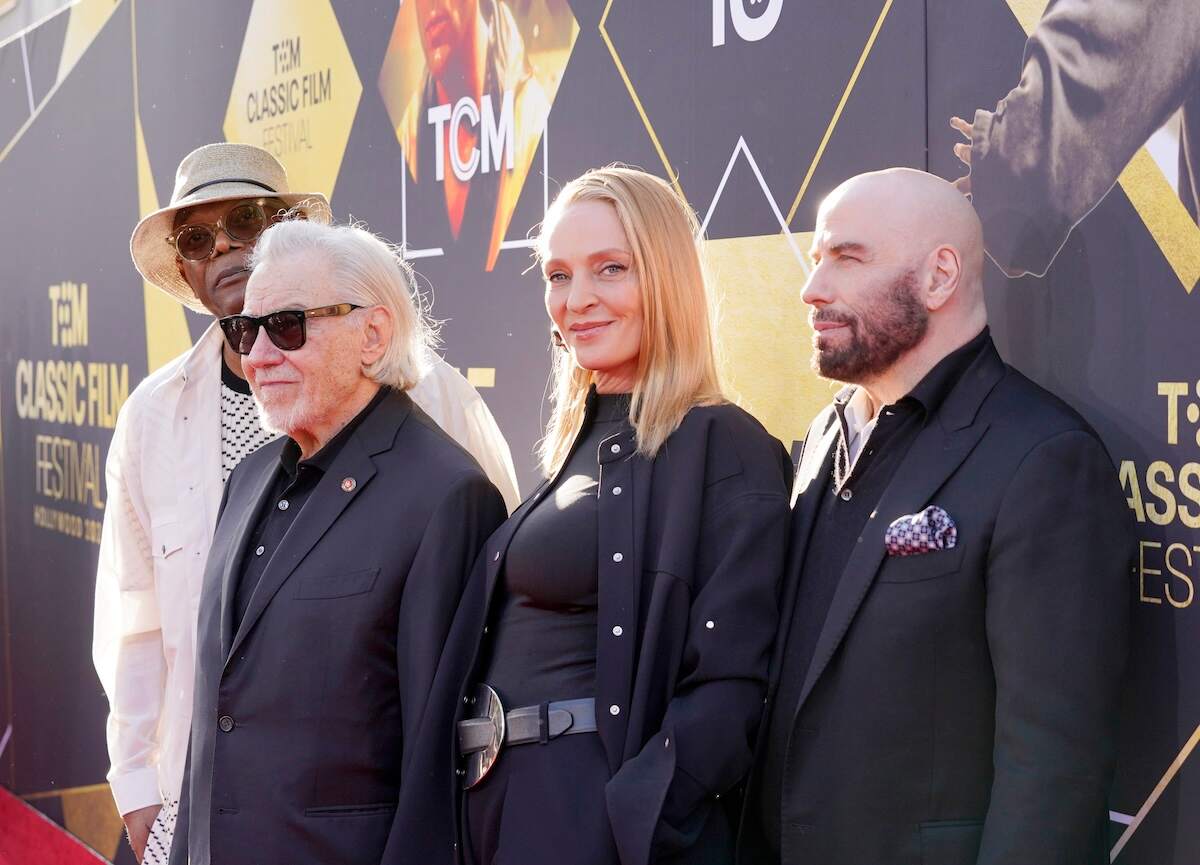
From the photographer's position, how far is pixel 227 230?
11.7 feet

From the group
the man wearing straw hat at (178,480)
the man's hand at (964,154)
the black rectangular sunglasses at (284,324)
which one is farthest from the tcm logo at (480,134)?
the man's hand at (964,154)

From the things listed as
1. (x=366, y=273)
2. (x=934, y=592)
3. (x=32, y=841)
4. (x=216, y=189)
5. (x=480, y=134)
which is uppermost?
(x=480, y=134)

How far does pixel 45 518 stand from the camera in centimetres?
614

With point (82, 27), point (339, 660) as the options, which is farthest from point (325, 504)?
point (82, 27)

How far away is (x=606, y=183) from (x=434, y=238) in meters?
1.68

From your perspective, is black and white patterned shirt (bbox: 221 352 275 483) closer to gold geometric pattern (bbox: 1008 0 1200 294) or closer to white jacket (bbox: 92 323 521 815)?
white jacket (bbox: 92 323 521 815)

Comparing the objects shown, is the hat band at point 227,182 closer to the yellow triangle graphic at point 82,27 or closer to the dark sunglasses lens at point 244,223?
the dark sunglasses lens at point 244,223

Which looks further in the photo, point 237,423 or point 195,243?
point 195,243

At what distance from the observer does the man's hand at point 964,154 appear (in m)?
2.49

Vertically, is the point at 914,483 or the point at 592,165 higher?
the point at 592,165

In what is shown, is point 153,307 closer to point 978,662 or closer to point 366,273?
point 366,273

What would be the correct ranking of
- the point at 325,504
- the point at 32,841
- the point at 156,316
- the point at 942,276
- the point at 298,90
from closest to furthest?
the point at 942,276 < the point at 325,504 < the point at 298,90 < the point at 156,316 < the point at 32,841

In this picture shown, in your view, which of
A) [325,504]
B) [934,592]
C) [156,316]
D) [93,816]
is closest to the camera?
[934,592]

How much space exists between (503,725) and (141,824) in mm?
1537
